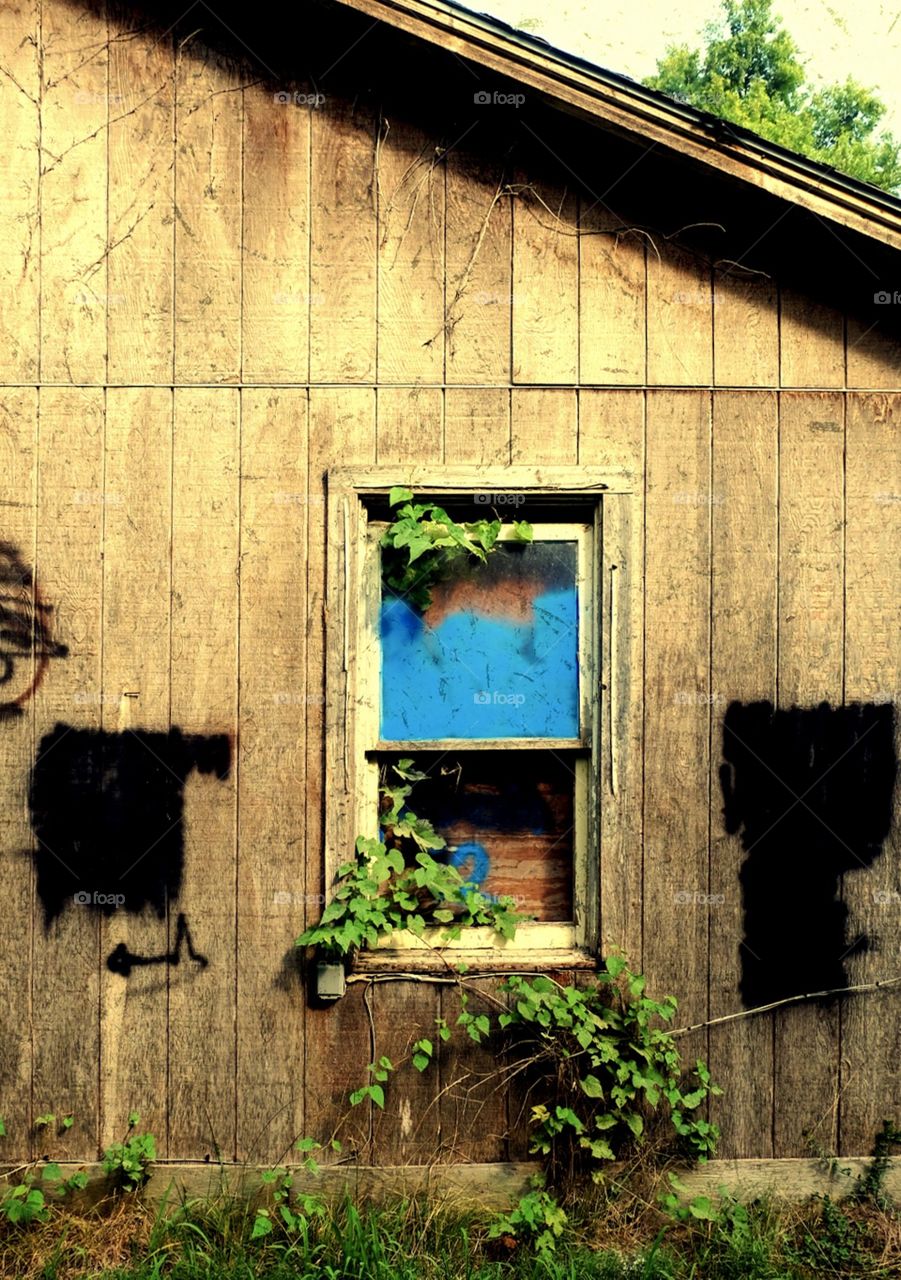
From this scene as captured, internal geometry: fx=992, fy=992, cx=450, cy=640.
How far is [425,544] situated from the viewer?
362 centimetres

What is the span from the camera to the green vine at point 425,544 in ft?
12.0

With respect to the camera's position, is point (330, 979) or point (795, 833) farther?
point (795, 833)

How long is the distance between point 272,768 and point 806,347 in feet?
8.50

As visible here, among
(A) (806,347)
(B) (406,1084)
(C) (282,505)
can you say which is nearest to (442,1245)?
(B) (406,1084)

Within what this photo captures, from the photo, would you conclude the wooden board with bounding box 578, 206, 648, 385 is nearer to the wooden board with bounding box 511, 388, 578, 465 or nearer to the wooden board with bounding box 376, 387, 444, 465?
the wooden board with bounding box 511, 388, 578, 465

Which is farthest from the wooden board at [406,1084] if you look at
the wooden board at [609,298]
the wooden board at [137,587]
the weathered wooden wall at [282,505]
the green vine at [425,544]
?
the wooden board at [609,298]

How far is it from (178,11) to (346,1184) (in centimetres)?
443

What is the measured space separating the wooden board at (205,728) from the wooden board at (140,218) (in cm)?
24

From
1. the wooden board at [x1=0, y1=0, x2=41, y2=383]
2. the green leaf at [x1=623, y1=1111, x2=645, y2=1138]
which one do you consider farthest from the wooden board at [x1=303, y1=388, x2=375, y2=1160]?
the wooden board at [x1=0, y1=0, x2=41, y2=383]

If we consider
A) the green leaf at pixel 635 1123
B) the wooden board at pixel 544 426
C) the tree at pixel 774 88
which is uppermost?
the tree at pixel 774 88

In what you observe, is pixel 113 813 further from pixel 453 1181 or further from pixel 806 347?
pixel 806 347

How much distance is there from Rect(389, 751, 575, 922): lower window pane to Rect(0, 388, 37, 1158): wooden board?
1474mm

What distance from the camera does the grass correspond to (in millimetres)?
3340

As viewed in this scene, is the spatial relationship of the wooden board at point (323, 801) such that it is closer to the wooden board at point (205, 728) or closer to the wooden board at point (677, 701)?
the wooden board at point (205, 728)
